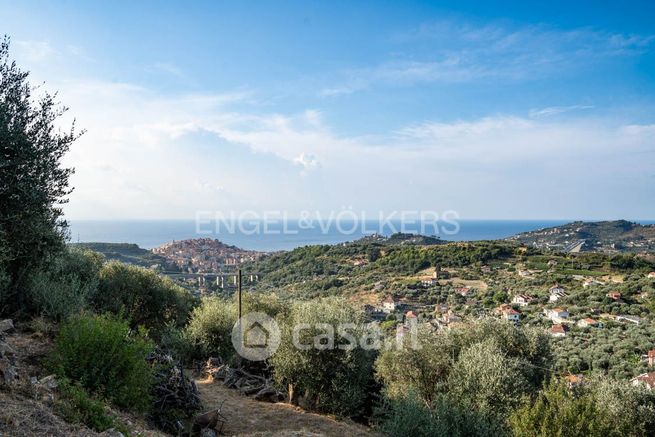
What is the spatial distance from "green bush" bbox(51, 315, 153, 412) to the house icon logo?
19.4 feet

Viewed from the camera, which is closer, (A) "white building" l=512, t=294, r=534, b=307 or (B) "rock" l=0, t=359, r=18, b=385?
(B) "rock" l=0, t=359, r=18, b=385

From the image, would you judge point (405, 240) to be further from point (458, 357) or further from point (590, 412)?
point (590, 412)

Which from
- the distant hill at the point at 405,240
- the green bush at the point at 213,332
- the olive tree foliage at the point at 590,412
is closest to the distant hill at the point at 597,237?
the distant hill at the point at 405,240

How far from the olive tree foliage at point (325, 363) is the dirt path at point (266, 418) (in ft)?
1.80

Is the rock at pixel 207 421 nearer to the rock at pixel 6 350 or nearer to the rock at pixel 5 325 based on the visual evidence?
the rock at pixel 6 350

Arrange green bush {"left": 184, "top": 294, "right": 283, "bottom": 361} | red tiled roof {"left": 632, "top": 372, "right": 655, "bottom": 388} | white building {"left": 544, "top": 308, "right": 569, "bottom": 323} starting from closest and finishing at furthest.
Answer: red tiled roof {"left": 632, "top": 372, "right": 655, "bottom": 388} < green bush {"left": 184, "top": 294, "right": 283, "bottom": 361} < white building {"left": 544, "top": 308, "right": 569, "bottom": 323}

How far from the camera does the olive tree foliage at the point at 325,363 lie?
36.7 ft

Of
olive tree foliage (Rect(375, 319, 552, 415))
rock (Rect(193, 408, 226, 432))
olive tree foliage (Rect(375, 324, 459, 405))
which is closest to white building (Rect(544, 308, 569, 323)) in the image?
olive tree foliage (Rect(375, 319, 552, 415))

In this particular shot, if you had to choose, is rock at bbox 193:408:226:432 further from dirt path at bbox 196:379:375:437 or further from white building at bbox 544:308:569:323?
white building at bbox 544:308:569:323

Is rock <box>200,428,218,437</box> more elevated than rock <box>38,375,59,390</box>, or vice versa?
rock <box>38,375,59,390</box>

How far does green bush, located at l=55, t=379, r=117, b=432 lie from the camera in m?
4.93

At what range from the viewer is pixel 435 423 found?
7895 millimetres

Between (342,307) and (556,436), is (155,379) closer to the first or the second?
(342,307)

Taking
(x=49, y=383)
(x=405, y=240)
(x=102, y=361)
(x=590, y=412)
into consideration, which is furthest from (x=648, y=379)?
(x=405, y=240)
